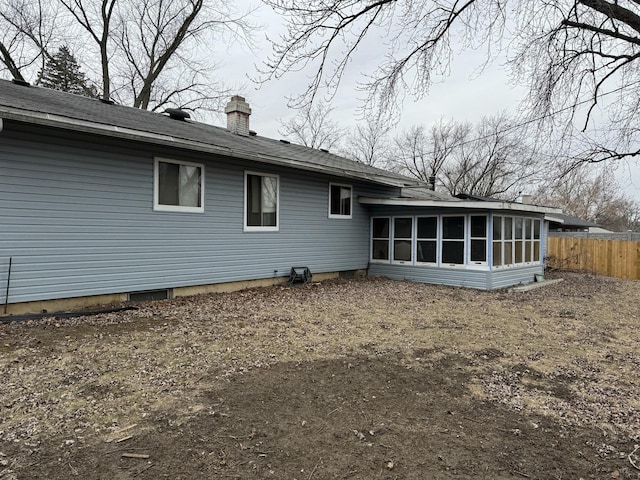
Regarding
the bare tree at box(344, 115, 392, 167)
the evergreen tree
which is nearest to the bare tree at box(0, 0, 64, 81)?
the evergreen tree

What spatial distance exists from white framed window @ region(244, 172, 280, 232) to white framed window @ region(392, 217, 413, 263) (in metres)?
3.72

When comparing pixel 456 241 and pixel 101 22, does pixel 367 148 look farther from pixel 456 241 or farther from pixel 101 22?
pixel 456 241

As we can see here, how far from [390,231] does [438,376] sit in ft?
24.4

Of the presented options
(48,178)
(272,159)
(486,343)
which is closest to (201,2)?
Answer: (272,159)

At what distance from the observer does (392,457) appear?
2.38 metres

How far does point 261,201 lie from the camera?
8.67 meters

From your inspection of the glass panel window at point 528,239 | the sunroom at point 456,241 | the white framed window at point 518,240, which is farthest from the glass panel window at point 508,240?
the glass panel window at point 528,239

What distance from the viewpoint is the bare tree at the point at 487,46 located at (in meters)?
4.76

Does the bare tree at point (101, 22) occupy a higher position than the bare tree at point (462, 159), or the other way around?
the bare tree at point (101, 22)

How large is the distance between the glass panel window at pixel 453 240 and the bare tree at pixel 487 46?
12.3ft

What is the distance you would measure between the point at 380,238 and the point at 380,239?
3cm

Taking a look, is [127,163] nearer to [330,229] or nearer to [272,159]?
[272,159]

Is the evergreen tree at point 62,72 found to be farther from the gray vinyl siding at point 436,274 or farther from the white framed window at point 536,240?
the white framed window at point 536,240

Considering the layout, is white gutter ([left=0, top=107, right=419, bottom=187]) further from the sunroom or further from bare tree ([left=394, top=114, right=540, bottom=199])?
bare tree ([left=394, top=114, right=540, bottom=199])
